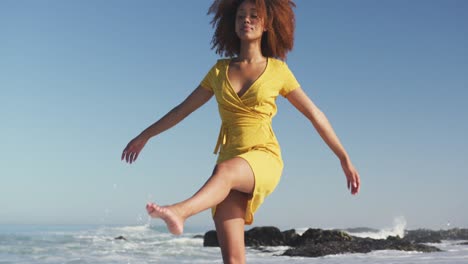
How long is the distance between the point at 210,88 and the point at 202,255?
35.4 ft

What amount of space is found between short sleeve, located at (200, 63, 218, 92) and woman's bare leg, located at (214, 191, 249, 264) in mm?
588

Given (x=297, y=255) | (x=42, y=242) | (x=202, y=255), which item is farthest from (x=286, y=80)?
(x=42, y=242)

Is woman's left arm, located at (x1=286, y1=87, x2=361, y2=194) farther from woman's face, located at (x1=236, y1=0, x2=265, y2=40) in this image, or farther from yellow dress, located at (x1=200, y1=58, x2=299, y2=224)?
woman's face, located at (x1=236, y1=0, x2=265, y2=40)

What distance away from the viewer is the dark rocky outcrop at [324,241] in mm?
11266

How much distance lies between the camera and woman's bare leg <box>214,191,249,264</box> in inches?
118

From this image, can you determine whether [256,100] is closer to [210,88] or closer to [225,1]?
[210,88]

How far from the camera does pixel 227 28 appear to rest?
335 cm

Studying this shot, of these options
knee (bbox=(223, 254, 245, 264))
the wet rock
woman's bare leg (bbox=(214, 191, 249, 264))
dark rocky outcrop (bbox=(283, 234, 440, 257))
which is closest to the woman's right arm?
woman's bare leg (bbox=(214, 191, 249, 264))

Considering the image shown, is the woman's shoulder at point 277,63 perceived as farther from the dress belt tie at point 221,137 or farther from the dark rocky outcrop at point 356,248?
the dark rocky outcrop at point 356,248

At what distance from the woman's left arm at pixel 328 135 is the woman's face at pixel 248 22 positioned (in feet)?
1.17

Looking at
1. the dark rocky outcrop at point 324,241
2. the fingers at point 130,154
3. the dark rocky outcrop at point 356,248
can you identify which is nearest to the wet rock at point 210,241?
the dark rocky outcrop at point 324,241

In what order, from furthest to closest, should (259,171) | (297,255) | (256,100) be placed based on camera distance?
(297,255)
(256,100)
(259,171)

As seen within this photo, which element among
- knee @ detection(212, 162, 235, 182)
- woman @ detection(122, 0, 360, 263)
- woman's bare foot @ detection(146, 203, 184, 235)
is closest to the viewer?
woman's bare foot @ detection(146, 203, 184, 235)

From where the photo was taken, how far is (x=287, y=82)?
3.20 metres
